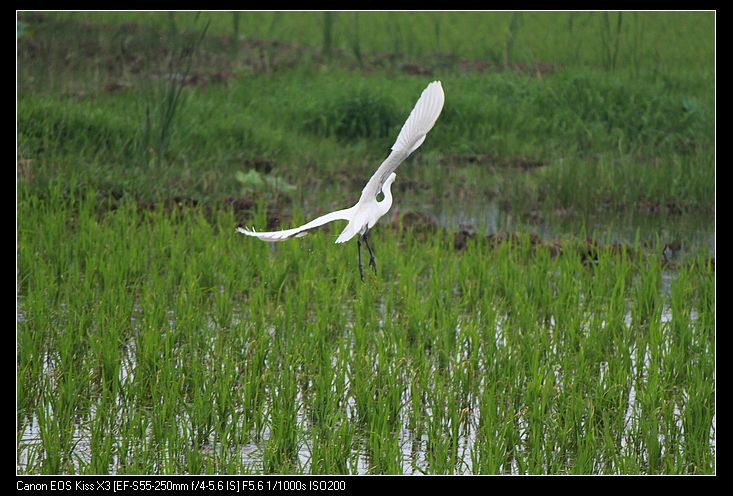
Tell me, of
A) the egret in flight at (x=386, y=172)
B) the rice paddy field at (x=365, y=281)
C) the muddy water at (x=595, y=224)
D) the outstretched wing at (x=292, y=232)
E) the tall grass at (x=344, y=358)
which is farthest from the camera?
the muddy water at (x=595, y=224)

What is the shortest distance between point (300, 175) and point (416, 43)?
732cm

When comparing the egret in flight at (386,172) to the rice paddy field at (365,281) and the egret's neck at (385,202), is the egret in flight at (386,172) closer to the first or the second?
the egret's neck at (385,202)

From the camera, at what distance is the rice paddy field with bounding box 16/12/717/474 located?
4254 mm

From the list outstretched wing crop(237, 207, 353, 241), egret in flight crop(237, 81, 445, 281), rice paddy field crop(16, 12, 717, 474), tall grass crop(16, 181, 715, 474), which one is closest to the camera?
outstretched wing crop(237, 207, 353, 241)

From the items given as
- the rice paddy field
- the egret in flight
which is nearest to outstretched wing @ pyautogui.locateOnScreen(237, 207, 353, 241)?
the egret in flight

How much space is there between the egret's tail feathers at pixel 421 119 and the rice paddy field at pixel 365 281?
308mm

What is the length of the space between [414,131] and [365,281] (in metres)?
0.39

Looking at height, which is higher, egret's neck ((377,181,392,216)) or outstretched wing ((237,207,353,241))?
egret's neck ((377,181,392,216))

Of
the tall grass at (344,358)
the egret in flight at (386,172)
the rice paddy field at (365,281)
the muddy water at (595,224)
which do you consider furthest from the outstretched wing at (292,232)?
the muddy water at (595,224)

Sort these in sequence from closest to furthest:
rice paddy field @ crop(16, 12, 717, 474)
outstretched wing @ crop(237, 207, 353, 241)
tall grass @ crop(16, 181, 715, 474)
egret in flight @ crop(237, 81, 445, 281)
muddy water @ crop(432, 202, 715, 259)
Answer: outstretched wing @ crop(237, 207, 353, 241) → egret in flight @ crop(237, 81, 445, 281) → tall grass @ crop(16, 181, 715, 474) → rice paddy field @ crop(16, 12, 717, 474) → muddy water @ crop(432, 202, 715, 259)

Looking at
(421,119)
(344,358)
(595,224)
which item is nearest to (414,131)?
(421,119)

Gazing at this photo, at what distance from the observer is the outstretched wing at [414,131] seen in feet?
7.07

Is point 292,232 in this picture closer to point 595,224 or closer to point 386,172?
point 386,172

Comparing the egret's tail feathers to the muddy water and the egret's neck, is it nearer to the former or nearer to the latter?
the egret's neck
